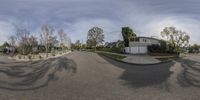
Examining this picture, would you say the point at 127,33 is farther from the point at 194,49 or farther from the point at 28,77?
the point at 28,77

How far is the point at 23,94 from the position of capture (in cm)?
767

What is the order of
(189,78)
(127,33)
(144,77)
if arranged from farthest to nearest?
(127,33)
(144,77)
(189,78)

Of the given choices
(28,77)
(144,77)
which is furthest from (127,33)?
(28,77)

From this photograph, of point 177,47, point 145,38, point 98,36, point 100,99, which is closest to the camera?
point 100,99

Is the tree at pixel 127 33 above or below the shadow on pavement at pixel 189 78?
above

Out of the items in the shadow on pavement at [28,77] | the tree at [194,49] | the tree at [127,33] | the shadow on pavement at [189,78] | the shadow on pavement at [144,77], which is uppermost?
the tree at [127,33]

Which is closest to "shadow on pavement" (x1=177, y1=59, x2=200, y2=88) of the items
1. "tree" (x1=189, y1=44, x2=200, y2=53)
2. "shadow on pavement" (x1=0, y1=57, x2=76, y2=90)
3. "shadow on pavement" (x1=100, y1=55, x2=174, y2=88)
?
"shadow on pavement" (x1=100, y1=55, x2=174, y2=88)

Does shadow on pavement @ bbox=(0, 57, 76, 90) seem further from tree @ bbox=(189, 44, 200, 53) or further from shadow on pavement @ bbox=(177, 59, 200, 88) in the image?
tree @ bbox=(189, 44, 200, 53)

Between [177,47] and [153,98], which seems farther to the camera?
[177,47]

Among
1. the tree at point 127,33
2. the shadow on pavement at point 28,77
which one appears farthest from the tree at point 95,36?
the shadow on pavement at point 28,77

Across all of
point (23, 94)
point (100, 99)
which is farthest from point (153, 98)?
point (23, 94)

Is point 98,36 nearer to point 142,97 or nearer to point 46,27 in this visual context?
point 46,27

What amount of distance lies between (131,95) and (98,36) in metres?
115

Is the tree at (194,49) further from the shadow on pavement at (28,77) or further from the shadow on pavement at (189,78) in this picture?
the shadow on pavement at (28,77)
